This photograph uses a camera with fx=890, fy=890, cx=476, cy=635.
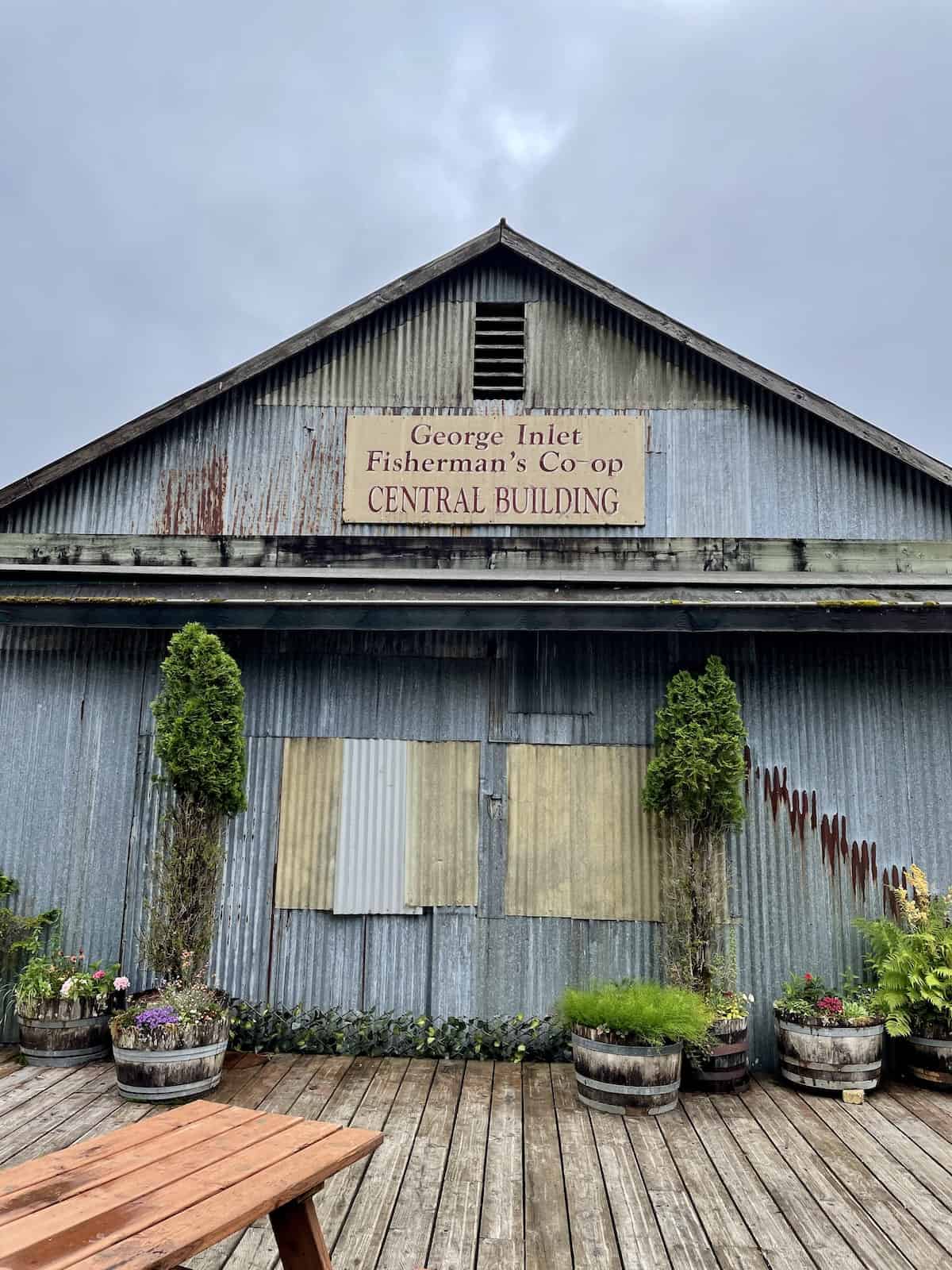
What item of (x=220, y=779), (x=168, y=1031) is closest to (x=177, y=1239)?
(x=168, y=1031)

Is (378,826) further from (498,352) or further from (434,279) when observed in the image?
(434,279)

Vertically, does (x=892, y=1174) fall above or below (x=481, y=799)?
below

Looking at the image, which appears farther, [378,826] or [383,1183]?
[378,826]

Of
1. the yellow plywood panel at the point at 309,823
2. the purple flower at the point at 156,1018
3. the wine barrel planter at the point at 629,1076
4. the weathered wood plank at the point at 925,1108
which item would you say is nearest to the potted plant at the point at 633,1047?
the wine barrel planter at the point at 629,1076

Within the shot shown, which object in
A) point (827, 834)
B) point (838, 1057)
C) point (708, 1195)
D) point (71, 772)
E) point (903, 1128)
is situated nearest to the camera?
point (708, 1195)

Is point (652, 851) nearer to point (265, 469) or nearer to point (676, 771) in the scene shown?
point (676, 771)

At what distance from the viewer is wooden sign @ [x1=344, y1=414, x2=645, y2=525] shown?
7910 millimetres

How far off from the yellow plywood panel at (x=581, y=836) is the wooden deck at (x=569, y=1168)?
Result: 124cm

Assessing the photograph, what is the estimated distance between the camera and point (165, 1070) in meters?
5.70

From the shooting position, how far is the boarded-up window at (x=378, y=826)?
7.07 metres

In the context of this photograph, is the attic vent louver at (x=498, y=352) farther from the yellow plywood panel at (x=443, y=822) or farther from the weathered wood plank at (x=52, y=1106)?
the weathered wood plank at (x=52, y=1106)

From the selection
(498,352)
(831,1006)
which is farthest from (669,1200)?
(498,352)

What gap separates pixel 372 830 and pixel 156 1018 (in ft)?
6.81

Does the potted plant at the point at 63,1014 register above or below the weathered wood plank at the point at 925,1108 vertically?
above
